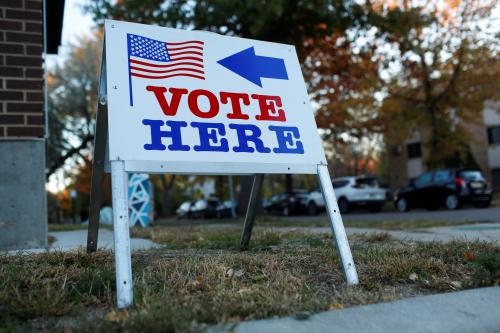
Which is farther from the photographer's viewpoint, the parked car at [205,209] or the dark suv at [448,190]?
the parked car at [205,209]

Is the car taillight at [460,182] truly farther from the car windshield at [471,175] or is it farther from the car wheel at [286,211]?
the car wheel at [286,211]

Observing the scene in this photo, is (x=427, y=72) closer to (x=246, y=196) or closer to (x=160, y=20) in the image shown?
(x=246, y=196)

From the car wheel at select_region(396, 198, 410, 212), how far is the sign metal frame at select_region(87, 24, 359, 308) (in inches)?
698

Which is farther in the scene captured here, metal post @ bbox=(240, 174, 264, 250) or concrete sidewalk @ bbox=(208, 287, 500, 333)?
metal post @ bbox=(240, 174, 264, 250)

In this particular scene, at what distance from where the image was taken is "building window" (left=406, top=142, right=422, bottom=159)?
35.7 m

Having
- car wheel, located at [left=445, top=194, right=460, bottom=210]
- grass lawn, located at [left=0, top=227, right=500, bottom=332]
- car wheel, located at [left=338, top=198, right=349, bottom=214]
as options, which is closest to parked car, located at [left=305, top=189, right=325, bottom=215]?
car wheel, located at [left=338, top=198, right=349, bottom=214]

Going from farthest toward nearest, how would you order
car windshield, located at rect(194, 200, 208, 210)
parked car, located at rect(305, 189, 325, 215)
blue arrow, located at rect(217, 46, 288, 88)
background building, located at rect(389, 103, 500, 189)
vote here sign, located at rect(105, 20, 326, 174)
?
car windshield, located at rect(194, 200, 208, 210), background building, located at rect(389, 103, 500, 189), parked car, located at rect(305, 189, 325, 215), blue arrow, located at rect(217, 46, 288, 88), vote here sign, located at rect(105, 20, 326, 174)

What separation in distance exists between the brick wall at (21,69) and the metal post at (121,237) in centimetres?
288

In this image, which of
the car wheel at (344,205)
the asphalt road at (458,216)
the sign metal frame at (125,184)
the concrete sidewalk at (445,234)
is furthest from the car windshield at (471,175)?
the sign metal frame at (125,184)

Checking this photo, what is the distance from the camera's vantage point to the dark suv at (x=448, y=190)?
17797 millimetres

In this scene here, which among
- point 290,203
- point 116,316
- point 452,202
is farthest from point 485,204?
point 116,316

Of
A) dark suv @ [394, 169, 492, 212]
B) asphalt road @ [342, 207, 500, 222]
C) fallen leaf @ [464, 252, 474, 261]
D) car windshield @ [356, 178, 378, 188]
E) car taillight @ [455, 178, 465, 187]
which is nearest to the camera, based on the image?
fallen leaf @ [464, 252, 474, 261]

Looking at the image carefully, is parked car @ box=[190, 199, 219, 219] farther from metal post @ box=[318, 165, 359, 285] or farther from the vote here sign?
→ metal post @ box=[318, 165, 359, 285]

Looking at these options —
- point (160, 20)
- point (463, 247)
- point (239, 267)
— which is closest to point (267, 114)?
point (239, 267)
